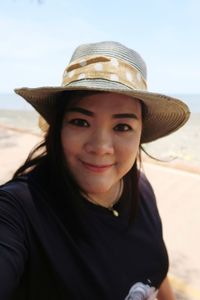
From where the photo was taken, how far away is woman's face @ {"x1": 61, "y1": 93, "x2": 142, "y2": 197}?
1211 millimetres

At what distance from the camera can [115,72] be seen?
47.9 inches

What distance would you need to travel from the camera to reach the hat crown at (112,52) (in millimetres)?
1262

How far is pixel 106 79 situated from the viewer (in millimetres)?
1200

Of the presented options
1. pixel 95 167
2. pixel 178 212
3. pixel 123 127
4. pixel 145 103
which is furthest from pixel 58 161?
pixel 178 212

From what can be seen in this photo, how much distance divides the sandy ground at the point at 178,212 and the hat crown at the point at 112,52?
7.22ft

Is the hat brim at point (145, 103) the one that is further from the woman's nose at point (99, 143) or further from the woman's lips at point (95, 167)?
the woman's lips at point (95, 167)

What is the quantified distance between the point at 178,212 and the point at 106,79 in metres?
3.28

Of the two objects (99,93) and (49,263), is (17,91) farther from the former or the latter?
(49,263)

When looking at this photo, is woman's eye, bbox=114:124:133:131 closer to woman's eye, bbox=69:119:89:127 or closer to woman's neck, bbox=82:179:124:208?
woman's eye, bbox=69:119:89:127

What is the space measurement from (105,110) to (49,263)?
0.53 meters

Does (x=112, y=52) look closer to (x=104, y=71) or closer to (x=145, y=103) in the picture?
(x=104, y=71)

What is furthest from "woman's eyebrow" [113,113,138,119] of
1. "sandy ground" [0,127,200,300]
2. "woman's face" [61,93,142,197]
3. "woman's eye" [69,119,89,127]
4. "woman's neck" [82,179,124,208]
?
"sandy ground" [0,127,200,300]

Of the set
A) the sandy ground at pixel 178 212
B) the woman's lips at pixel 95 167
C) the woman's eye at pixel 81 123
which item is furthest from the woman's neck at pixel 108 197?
the sandy ground at pixel 178 212

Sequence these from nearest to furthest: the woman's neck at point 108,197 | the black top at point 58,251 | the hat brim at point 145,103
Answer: the black top at point 58,251
the hat brim at point 145,103
the woman's neck at point 108,197
